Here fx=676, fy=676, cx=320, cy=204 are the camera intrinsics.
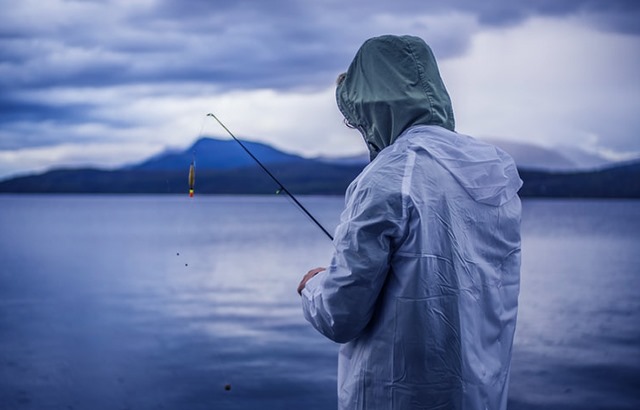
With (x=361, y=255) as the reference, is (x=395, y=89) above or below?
above

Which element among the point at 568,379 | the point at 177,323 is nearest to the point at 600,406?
the point at 568,379

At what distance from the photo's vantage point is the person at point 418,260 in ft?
6.81

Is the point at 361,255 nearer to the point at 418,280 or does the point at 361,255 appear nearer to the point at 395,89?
the point at 418,280

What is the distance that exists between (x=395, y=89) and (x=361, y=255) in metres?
0.60

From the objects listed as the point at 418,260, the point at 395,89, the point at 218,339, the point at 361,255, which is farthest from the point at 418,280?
the point at 218,339

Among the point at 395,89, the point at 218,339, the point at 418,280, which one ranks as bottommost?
the point at 218,339

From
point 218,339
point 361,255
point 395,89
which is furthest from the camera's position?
point 218,339

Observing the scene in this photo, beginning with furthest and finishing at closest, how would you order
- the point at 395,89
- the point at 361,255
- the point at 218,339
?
the point at 218,339 → the point at 395,89 → the point at 361,255

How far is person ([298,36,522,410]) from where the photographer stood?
2.07 m

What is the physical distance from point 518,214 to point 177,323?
12.1m

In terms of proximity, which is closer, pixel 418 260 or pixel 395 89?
pixel 418 260

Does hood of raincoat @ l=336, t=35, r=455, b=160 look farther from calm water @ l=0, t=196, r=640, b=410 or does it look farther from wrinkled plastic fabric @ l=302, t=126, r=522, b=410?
calm water @ l=0, t=196, r=640, b=410

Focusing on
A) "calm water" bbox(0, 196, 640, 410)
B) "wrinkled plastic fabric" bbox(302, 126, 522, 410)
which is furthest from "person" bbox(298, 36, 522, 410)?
"calm water" bbox(0, 196, 640, 410)

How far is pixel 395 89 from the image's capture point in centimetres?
228
